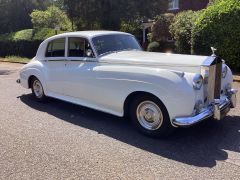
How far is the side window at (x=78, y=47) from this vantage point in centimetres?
613

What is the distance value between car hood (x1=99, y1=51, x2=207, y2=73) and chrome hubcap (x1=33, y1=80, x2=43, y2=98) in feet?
7.24

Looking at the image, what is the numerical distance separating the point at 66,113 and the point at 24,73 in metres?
1.85

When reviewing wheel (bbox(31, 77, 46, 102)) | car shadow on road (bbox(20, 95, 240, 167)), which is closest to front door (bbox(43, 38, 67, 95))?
wheel (bbox(31, 77, 46, 102))

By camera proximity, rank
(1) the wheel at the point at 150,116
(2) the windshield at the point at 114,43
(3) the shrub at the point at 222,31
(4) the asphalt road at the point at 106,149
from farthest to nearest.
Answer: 1. (3) the shrub at the point at 222,31
2. (2) the windshield at the point at 114,43
3. (1) the wheel at the point at 150,116
4. (4) the asphalt road at the point at 106,149

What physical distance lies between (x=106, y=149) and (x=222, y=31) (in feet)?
23.8

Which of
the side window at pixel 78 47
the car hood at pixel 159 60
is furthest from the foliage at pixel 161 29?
the car hood at pixel 159 60

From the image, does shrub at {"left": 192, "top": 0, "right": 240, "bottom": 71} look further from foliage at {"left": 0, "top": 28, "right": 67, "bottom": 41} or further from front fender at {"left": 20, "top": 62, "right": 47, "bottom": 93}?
foliage at {"left": 0, "top": 28, "right": 67, "bottom": 41}

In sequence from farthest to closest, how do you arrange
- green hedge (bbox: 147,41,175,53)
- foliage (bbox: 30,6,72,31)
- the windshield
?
foliage (bbox: 30,6,72,31), green hedge (bbox: 147,41,175,53), the windshield

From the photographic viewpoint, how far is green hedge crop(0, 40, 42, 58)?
20.2m

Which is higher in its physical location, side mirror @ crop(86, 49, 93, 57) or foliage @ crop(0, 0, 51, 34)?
foliage @ crop(0, 0, 51, 34)

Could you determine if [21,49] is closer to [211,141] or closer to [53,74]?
[53,74]

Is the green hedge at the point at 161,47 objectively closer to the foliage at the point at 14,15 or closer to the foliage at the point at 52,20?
the foliage at the point at 52,20

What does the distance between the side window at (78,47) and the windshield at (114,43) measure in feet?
0.58

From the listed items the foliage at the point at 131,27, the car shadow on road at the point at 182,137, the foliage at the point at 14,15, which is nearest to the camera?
the car shadow on road at the point at 182,137
